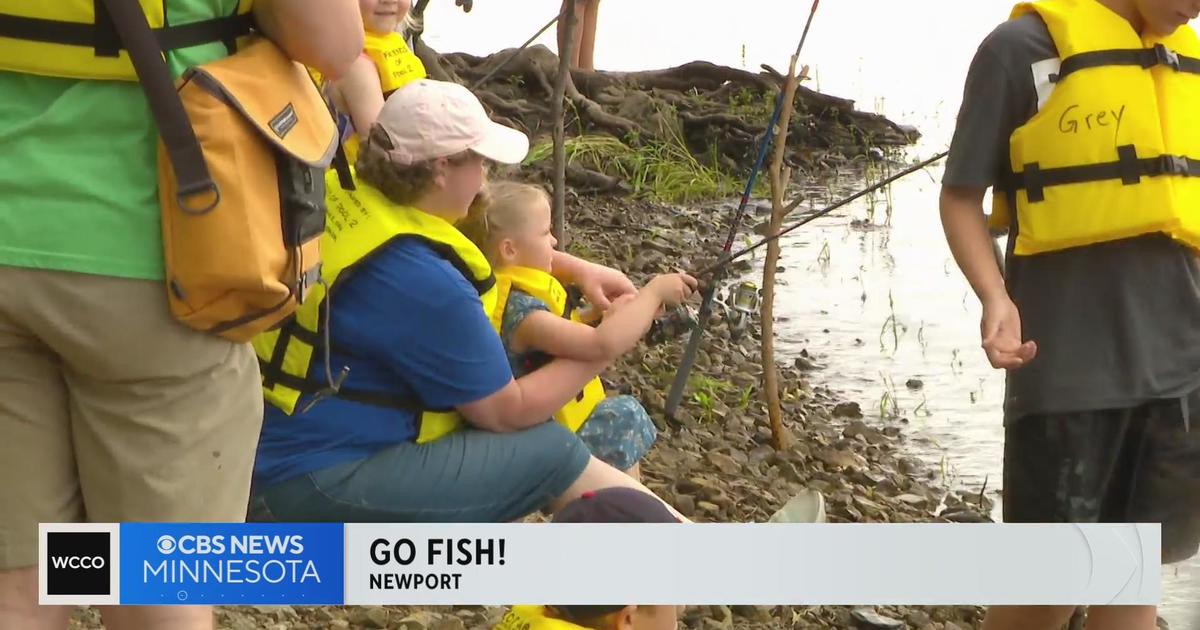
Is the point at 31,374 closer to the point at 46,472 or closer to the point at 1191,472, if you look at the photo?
the point at 46,472

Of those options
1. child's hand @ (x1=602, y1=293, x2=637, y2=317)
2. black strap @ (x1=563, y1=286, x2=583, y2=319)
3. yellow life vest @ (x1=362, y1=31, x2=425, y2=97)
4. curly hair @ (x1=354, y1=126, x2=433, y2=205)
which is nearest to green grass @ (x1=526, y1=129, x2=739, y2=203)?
yellow life vest @ (x1=362, y1=31, x2=425, y2=97)

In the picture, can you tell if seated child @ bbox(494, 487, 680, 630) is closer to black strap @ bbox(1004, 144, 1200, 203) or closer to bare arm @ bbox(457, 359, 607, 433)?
bare arm @ bbox(457, 359, 607, 433)

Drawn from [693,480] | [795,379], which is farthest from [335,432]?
[795,379]

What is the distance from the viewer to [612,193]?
7211 millimetres

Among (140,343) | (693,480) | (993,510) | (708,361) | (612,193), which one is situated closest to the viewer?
(140,343)

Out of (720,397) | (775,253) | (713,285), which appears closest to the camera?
(713,285)

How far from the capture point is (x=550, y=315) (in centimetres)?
289

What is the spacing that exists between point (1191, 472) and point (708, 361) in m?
2.81

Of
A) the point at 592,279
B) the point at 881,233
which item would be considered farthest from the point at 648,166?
the point at 592,279

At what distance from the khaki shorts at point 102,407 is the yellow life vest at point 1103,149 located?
144 centimetres

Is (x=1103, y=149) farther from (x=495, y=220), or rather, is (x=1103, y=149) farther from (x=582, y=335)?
(x=495, y=220)

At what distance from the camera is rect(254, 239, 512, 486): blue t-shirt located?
257cm

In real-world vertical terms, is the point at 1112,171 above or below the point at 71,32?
below

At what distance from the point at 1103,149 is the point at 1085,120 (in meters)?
0.06
